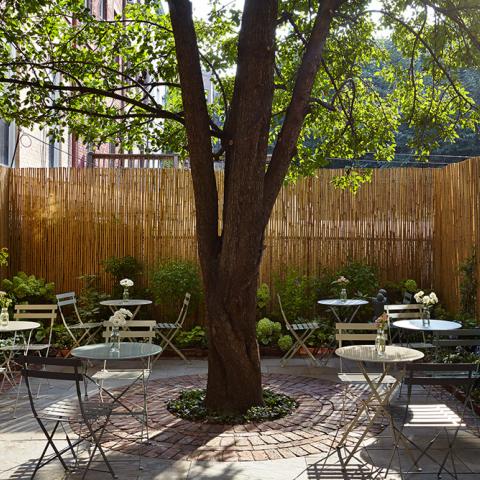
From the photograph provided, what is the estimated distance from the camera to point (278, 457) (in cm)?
487

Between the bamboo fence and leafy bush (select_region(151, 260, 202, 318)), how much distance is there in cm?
59

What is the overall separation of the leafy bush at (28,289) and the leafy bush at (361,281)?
4.69 metres

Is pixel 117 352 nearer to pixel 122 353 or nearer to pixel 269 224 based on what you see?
pixel 122 353

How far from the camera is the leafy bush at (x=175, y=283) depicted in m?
9.48

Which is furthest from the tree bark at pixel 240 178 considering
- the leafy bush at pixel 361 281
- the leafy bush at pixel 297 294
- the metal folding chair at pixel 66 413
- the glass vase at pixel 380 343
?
the leafy bush at pixel 361 281

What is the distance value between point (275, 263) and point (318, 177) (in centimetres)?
163

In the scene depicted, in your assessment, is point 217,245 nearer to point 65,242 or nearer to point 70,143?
point 65,242

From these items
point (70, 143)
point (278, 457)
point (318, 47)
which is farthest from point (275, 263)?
point (70, 143)

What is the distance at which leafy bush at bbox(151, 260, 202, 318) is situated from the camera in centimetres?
948

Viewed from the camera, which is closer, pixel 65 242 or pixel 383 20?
pixel 383 20

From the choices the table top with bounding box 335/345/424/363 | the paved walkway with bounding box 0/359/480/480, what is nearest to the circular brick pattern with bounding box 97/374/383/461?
the paved walkway with bounding box 0/359/480/480

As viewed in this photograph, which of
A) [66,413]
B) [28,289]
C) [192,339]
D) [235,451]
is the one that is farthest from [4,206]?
[235,451]

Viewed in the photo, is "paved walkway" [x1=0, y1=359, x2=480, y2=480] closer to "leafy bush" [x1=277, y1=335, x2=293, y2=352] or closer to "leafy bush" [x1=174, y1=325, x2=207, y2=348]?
"leafy bush" [x1=277, y1=335, x2=293, y2=352]

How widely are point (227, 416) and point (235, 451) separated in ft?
2.80
